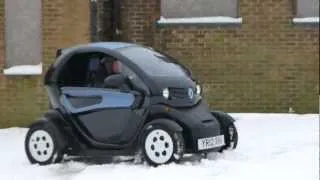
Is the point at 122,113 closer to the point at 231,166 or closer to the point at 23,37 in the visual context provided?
the point at 231,166

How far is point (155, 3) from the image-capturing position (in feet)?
44.3

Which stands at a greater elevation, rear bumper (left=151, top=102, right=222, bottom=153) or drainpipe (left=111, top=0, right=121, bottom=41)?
drainpipe (left=111, top=0, right=121, bottom=41)

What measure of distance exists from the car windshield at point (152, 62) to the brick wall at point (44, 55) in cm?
339

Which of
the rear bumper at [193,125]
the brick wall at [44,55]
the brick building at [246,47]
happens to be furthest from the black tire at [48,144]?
the brick building at [246,47]

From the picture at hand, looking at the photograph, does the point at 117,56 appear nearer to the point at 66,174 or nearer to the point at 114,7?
the point at 66,174

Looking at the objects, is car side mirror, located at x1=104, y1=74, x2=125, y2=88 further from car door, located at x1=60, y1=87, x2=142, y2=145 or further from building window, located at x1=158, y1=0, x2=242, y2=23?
building window, located at x1=158, y1=0, x2=242, y2=23

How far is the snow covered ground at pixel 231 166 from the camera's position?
25.8ft

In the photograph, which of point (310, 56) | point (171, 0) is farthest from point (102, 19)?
point (310, 56)

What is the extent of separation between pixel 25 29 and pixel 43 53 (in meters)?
0.50

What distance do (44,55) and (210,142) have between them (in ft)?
15.8

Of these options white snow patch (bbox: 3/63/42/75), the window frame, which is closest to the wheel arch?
white snow patch (bbox: 3/63/42/75)

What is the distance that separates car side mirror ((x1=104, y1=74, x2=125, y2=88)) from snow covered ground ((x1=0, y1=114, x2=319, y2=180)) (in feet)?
2.96

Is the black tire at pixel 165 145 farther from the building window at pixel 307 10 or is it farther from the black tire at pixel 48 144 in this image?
the building window at pixel 307 10

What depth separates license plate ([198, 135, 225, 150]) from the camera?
8586mm
